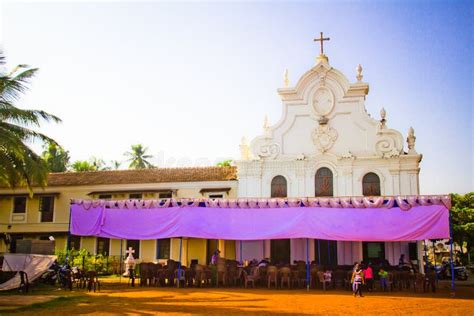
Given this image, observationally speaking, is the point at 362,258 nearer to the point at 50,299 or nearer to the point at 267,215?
the point at 267,215

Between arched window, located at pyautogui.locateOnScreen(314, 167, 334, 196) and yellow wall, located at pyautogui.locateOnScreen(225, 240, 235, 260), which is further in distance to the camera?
yellow wall, located at pyautogui.locateOnScreen(225, 240, 235, 260)

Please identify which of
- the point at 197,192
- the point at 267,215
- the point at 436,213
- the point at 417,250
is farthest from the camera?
the point at 197,192

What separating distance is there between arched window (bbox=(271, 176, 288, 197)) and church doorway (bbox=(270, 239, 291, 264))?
2097 millimetres

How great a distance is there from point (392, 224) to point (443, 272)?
1062 centimetres

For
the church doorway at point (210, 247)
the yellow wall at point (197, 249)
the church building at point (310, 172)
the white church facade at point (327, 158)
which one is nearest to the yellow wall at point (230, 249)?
the church building at point (310, 172)

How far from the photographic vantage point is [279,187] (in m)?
22.7

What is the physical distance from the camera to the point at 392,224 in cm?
1712

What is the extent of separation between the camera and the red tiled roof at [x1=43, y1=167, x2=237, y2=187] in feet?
80.1

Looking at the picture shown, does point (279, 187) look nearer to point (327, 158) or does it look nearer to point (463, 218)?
point (327, 158)

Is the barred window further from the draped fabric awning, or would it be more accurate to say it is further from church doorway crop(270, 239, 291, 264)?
church doorway crop(270, 239, 291, 264)

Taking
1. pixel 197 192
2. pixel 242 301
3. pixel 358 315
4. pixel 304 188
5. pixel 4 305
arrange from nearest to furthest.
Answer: pixel 358 315, pixel 4 305, pixel 242 301, pixel 304 188, pixel 197 192

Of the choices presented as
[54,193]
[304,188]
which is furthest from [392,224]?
[54,193]

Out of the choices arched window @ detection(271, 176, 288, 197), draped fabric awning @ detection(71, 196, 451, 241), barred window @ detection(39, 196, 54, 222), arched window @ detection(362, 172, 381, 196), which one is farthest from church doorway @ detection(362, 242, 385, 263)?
barred window @ detection(39, 196, 54, 222)

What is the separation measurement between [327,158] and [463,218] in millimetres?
16270
